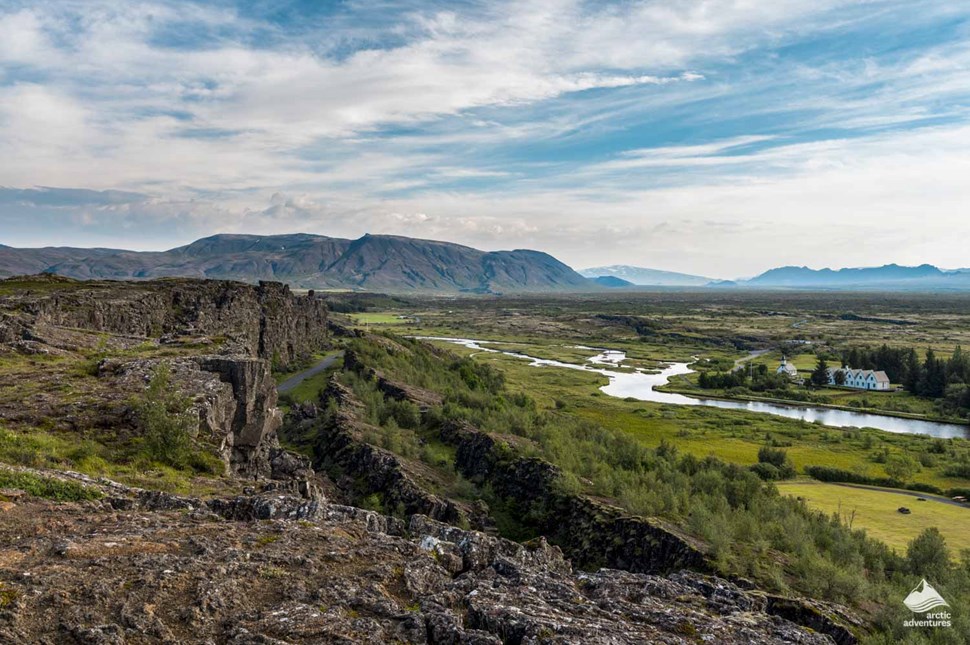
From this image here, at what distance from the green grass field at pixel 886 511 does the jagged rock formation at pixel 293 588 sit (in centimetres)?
4185

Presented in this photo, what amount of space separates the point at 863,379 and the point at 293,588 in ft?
544

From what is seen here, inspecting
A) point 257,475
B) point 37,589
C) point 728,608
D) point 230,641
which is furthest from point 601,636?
point 257,475

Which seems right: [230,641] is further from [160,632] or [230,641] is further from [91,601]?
[91,601]

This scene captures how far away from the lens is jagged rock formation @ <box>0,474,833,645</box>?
12758 millimetres

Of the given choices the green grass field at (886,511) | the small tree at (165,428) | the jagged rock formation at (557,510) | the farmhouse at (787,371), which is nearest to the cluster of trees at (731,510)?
the jagged rock formation at (557,510)

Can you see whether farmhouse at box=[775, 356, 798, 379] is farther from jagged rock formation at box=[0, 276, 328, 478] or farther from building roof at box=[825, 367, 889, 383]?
jagged rock formation at box=[0, 276, 328, 478]

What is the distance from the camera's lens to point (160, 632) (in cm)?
1224

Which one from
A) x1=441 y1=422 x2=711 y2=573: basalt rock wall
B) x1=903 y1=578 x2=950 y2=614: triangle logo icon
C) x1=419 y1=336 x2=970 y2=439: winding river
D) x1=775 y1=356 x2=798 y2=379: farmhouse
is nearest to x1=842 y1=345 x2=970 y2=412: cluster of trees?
x1=419 y1=336 x2=970 y2=439: winding river

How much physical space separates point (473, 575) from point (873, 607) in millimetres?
28605

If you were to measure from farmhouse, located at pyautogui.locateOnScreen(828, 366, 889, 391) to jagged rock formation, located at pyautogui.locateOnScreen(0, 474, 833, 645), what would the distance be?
150m

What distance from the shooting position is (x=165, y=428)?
26.0 m

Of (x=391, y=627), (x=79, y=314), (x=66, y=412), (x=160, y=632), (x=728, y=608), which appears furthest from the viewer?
(x=79, y=314)

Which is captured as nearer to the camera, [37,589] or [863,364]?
[37,589]

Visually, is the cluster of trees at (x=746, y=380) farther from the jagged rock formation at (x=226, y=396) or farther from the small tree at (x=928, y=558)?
the jagged rock formation at (x=226, y=396)
